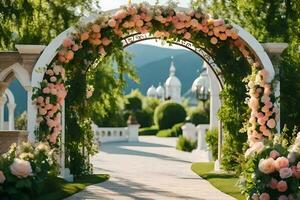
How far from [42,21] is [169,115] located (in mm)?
26567

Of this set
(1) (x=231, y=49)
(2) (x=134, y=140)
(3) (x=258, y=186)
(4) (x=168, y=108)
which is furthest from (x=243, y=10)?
(4) (x=168, y=108)

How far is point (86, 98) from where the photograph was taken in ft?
46.7

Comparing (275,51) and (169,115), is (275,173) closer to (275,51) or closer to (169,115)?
(275,51)

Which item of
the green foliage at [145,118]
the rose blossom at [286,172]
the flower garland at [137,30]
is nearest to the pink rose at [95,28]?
the flower garland at [137,30]

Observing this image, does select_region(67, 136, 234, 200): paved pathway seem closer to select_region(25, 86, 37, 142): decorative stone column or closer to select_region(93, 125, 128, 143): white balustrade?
select_region(25, 86, 37, 142): decorative stone column

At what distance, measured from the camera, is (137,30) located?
13.1 metres

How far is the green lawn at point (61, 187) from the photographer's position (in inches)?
431

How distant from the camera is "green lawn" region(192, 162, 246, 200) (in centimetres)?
1199

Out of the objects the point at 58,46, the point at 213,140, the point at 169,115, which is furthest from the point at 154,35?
the point at 169,115

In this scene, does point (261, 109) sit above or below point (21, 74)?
below

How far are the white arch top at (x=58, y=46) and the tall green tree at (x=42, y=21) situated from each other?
19.7 ft

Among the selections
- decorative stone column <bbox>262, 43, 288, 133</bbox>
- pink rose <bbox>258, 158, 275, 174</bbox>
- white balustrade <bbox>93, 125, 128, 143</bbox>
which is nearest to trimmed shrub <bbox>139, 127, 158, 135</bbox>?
white balustrade <bbox>93, 125, 128, 143</bbox>

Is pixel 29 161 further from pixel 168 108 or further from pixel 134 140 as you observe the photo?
pixel 168 108

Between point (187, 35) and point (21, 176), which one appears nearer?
point (21, 176)
